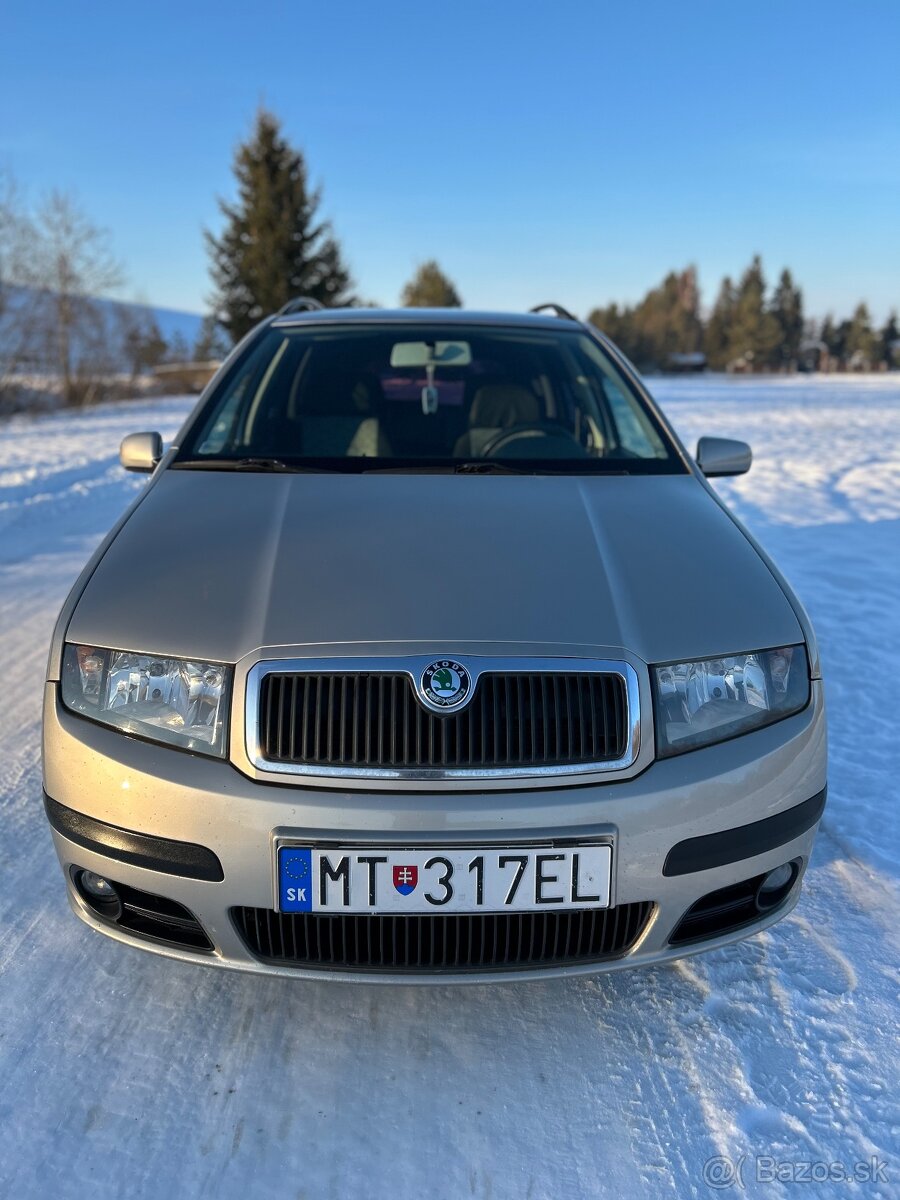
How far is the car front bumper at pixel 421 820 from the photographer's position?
166cm

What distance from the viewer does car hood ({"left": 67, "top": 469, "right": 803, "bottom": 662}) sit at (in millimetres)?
1833

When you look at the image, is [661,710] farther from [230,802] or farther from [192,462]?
[192,462]

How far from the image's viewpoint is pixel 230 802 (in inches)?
66.0

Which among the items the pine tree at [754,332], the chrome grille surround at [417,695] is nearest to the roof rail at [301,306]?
the chrome grille surround at [417,695]

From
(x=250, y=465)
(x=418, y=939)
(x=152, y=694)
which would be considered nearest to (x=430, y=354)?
(x=250, y=465)

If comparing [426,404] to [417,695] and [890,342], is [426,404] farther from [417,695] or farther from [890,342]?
[890,342]

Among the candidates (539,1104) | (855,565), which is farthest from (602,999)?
(855,565)

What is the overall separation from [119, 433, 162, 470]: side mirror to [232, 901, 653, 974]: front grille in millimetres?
1702

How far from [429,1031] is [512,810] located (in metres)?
0.60

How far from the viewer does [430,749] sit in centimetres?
171

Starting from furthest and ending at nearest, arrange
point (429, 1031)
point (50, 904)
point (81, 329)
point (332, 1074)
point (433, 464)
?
point (81, 329) < point (433, 464) < point (50, 904) < point (429, 1031) < point (332, 1074)

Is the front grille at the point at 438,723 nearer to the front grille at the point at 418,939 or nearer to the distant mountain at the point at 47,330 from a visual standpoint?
the front grille at the point at 418,939

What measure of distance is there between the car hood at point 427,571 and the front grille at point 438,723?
0.08 m

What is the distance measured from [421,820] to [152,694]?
2.03 ft
